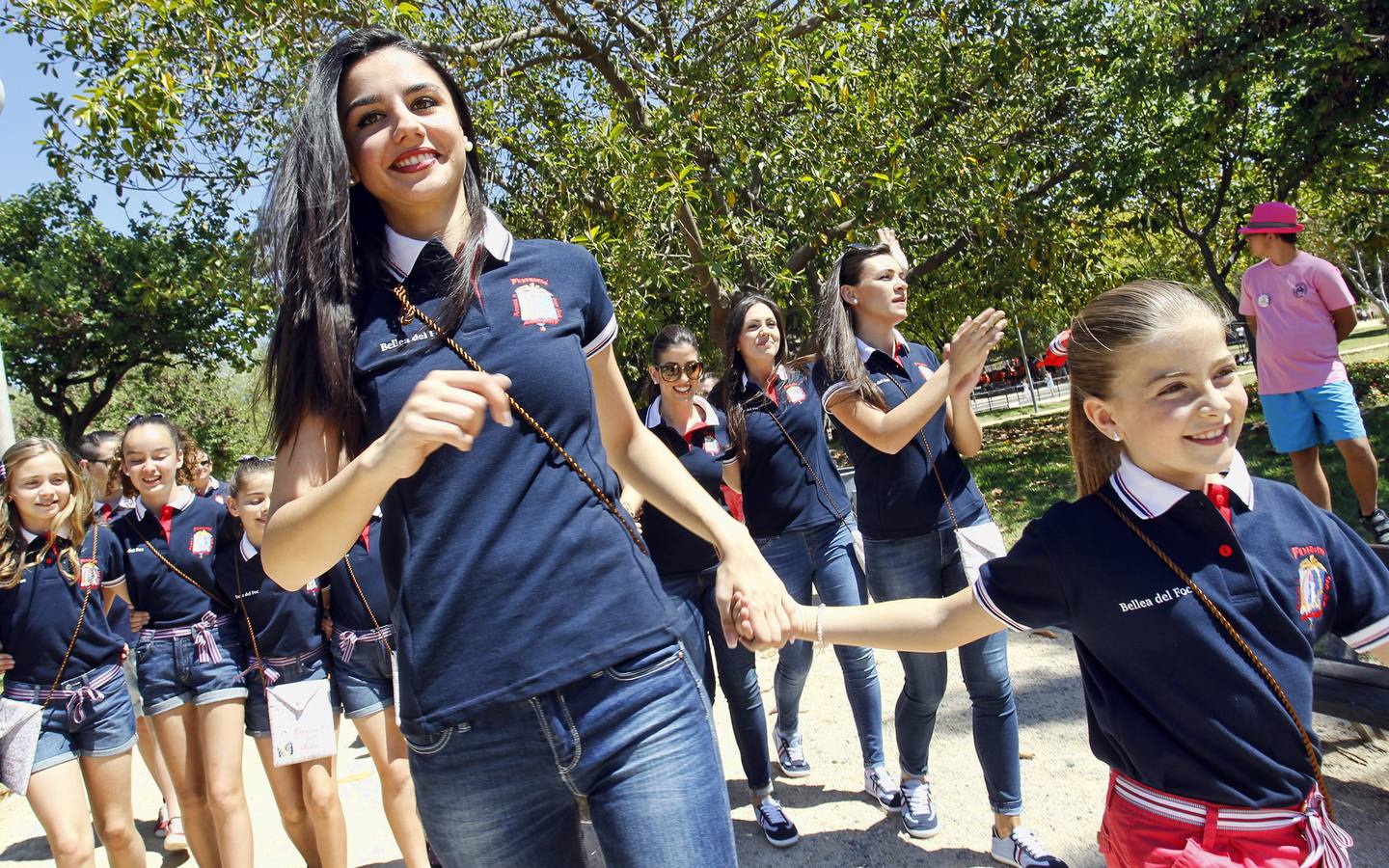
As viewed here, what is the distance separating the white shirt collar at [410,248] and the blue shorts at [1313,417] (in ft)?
19.7

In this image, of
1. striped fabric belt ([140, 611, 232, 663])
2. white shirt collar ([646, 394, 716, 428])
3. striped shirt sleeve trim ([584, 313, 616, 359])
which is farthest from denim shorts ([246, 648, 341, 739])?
striped shirt sleeve trim ([584, 313, 616, 359])

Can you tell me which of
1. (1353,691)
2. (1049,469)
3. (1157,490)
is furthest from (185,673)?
(1049,469)

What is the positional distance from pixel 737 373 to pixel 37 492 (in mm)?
3173

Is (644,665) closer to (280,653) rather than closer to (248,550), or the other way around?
(280,653)

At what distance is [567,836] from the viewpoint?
1.67m

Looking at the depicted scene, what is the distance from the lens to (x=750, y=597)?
1893 millimetres

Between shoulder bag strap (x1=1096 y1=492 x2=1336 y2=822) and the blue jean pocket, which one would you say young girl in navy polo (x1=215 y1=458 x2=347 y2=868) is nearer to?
the blue jean pocket

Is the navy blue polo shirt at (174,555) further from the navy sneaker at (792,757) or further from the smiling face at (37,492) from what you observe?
the navy sneaker at (792,757)

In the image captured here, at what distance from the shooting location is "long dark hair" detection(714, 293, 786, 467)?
4.46 metres

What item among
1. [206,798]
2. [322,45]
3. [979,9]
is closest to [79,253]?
[322,45]

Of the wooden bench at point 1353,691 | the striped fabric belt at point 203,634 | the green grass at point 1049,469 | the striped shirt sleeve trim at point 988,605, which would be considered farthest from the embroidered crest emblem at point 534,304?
the green grass at point 1049,469

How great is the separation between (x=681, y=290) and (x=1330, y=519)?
751 centimetres

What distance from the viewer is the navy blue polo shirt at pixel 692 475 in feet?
13.4

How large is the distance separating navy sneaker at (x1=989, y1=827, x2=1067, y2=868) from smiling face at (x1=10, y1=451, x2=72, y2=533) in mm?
4168
